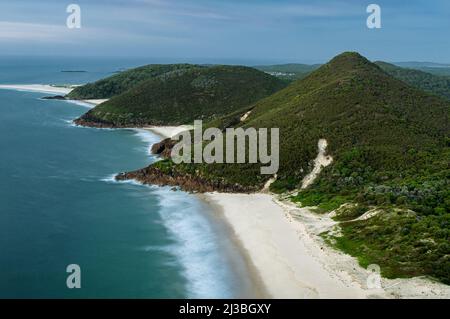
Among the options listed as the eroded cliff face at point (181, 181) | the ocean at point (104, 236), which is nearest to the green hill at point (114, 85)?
the ocean at point (104, 236)

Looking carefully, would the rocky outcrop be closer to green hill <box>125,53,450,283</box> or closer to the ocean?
the ocean

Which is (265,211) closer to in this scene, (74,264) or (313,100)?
(74,264)

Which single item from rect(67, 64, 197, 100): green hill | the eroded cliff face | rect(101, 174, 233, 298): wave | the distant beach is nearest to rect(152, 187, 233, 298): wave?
rect(101, 174, 233, 298): wave

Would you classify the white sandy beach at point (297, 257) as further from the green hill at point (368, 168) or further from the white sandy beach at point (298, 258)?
the green hill at point (368, 168)

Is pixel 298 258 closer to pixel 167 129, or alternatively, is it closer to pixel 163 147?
pixel 163 147

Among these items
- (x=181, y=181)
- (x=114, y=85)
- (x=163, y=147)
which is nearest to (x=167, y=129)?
(x=163, y=147)
